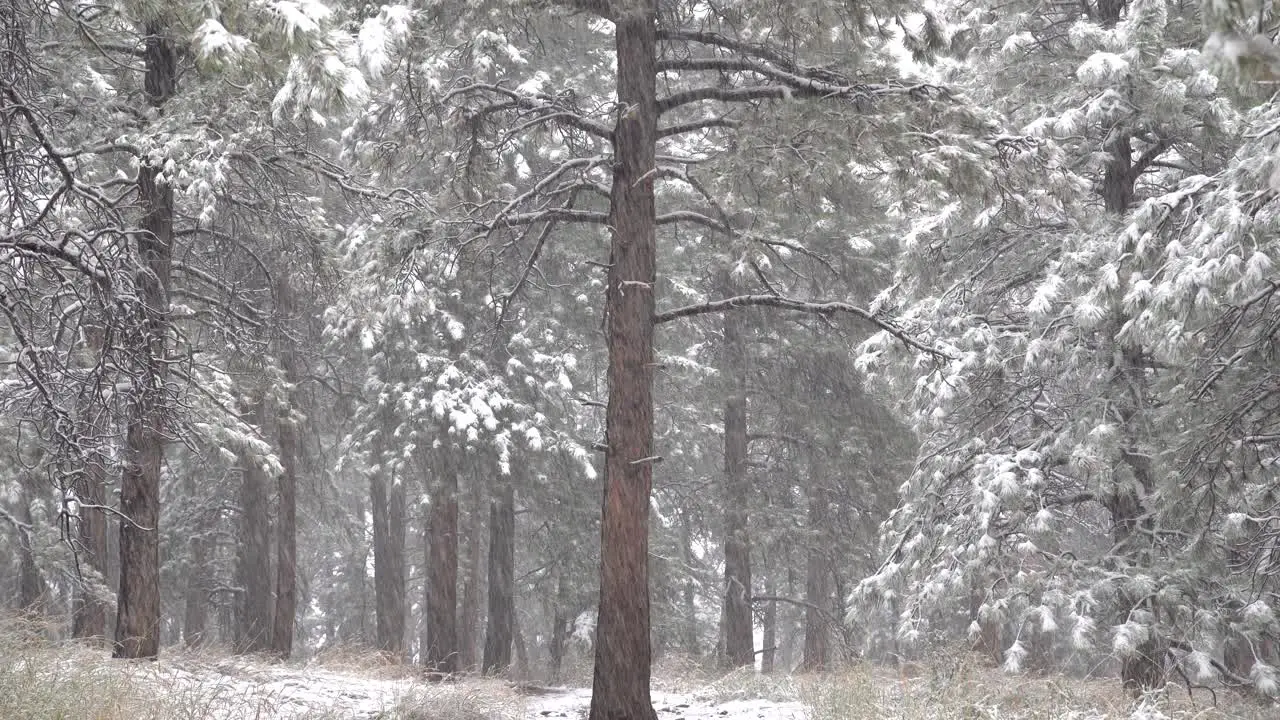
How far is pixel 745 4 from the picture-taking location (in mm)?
8750

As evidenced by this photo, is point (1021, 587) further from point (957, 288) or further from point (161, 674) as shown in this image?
point (161, 674)

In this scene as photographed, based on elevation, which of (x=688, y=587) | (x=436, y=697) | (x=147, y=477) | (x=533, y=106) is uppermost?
(x=533, y=106)

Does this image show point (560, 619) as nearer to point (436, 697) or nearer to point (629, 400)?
point (436, 697)

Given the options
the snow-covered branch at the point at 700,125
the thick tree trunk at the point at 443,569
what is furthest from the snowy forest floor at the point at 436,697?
the snow-covered branch at the point at 700,125

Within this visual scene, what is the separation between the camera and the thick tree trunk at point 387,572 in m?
20.0

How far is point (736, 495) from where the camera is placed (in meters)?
16.7

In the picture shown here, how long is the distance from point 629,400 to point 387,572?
46.4ft

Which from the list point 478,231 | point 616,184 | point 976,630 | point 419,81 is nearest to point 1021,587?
point 976,630

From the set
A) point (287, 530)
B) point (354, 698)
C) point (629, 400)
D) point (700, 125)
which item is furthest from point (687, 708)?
point (287, 530)

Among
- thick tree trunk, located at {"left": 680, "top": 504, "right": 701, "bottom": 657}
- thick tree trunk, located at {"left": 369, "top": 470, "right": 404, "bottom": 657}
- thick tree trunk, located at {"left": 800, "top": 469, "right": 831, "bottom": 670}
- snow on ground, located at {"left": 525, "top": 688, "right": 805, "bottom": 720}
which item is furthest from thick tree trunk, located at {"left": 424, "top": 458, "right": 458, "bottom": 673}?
thick tree trunk, located at {"left": 800, "top": 469, "right": 831, "bottom": 670}

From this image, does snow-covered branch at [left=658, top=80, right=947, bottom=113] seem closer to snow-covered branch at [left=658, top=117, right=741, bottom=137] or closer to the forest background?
the forest background

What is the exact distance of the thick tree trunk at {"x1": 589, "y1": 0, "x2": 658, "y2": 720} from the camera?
336 inches

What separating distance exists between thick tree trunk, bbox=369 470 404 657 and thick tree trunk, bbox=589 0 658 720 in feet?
39.4

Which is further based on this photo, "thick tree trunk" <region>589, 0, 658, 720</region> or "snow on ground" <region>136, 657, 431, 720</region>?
"thick tree trunk" <region>589, 0, 658, 720</region>
